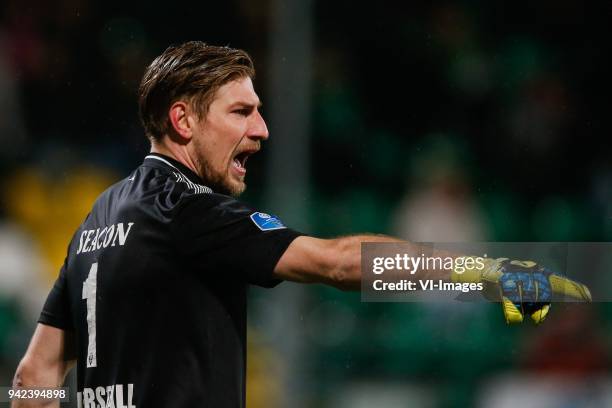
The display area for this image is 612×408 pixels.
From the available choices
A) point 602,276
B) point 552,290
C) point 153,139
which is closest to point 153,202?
point 153,139

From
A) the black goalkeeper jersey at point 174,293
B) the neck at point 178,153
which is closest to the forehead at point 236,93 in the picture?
the neck at point 178,153

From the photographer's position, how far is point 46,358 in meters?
2.74

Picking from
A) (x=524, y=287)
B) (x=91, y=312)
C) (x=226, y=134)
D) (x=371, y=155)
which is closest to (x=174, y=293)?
(x=91, y=312)

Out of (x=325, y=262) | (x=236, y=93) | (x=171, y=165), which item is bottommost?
(x=325, y=262)

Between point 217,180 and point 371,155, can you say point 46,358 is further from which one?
point 371,155

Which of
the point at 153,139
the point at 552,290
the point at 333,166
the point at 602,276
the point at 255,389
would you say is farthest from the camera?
the point at 333,166

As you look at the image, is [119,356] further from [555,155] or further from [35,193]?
[555,155]

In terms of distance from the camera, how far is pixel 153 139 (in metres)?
2.70

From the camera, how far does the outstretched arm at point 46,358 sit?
2730mm

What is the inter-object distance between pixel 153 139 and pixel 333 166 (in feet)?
11.8

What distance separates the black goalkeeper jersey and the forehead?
0.26 meters

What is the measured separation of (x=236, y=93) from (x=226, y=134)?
4.3 inches

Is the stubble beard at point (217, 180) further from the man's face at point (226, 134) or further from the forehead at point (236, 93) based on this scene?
the forehead at point (236, 93)

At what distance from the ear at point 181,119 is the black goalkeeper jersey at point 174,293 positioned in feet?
0.51
